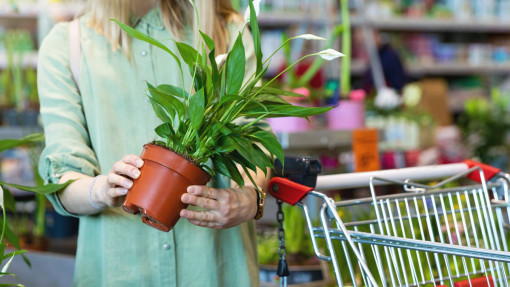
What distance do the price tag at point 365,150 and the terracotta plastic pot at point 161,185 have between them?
5.08 feet

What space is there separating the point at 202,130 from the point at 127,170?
0.13 metres

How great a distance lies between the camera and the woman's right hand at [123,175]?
108 cm

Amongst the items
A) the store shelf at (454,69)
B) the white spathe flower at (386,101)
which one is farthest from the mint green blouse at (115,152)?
the store shelf at (454,69)

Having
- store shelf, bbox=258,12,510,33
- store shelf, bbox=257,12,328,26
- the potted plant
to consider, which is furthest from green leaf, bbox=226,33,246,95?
store shelf, bbox=257,12,328,26

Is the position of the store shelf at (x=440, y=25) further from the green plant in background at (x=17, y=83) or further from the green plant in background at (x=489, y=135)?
the green plant in background at (x=17, y=83)

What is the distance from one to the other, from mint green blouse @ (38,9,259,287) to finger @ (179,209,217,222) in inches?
7.5

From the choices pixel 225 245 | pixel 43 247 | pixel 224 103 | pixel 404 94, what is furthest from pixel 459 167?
pixel 404 94

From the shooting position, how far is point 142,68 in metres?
1.35

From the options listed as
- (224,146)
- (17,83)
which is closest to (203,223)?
(224,146)

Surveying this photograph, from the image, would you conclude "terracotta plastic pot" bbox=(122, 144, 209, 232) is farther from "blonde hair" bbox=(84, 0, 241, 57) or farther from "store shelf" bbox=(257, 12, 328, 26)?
"store shelf" bbox=(257, 12, 328, 26)

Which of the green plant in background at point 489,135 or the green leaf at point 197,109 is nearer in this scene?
the green leaf at point 197,109

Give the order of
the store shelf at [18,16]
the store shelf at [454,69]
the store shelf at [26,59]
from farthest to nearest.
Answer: the store shelf at [454,69] < the store shelf at [18,16] < the store shelf at [26,59]

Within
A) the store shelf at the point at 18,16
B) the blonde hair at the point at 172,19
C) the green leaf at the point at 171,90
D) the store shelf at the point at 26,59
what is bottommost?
the green leaf at the point at 171,90

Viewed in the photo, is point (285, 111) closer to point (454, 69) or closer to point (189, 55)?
point (189, 55)
